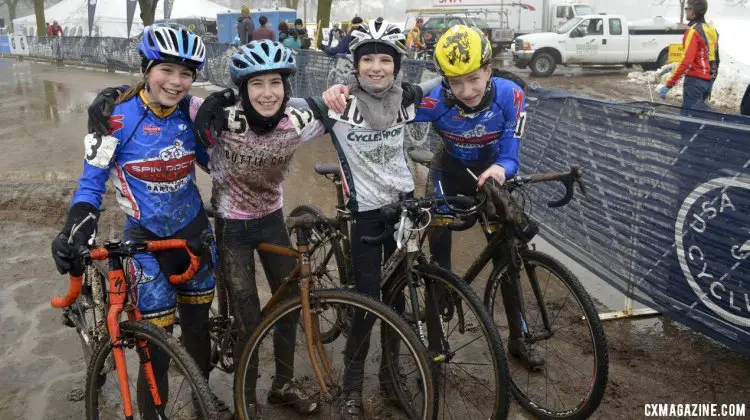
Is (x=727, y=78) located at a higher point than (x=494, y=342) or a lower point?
higher

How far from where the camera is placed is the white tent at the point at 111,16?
44.5 meters

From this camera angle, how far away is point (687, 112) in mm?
4551

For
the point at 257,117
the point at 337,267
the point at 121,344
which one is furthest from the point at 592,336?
the point at 121,344

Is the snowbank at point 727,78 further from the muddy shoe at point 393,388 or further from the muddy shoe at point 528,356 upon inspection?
the muddy shoe at point 393,388

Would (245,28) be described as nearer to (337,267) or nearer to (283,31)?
(283,31)

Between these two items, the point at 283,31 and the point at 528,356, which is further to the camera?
the point at 283,31

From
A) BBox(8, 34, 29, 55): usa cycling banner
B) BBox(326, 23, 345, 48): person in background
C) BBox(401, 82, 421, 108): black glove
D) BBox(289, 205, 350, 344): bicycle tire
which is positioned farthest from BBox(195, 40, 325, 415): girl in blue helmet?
BBox(8, 34, 29, 55): usa cycling banner

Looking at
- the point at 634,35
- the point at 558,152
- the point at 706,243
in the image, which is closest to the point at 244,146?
the point at 706,243

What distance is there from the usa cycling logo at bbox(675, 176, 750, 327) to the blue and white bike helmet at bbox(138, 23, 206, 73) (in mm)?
3489

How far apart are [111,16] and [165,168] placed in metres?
47.7

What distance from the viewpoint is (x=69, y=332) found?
496 cm

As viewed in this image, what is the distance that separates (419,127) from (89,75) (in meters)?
22.4

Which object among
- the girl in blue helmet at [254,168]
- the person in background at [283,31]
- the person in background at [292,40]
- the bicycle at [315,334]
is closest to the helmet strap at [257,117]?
the girl in blue helmet at [254,168]

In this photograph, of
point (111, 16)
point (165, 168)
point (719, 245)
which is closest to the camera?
point (165, 168)
